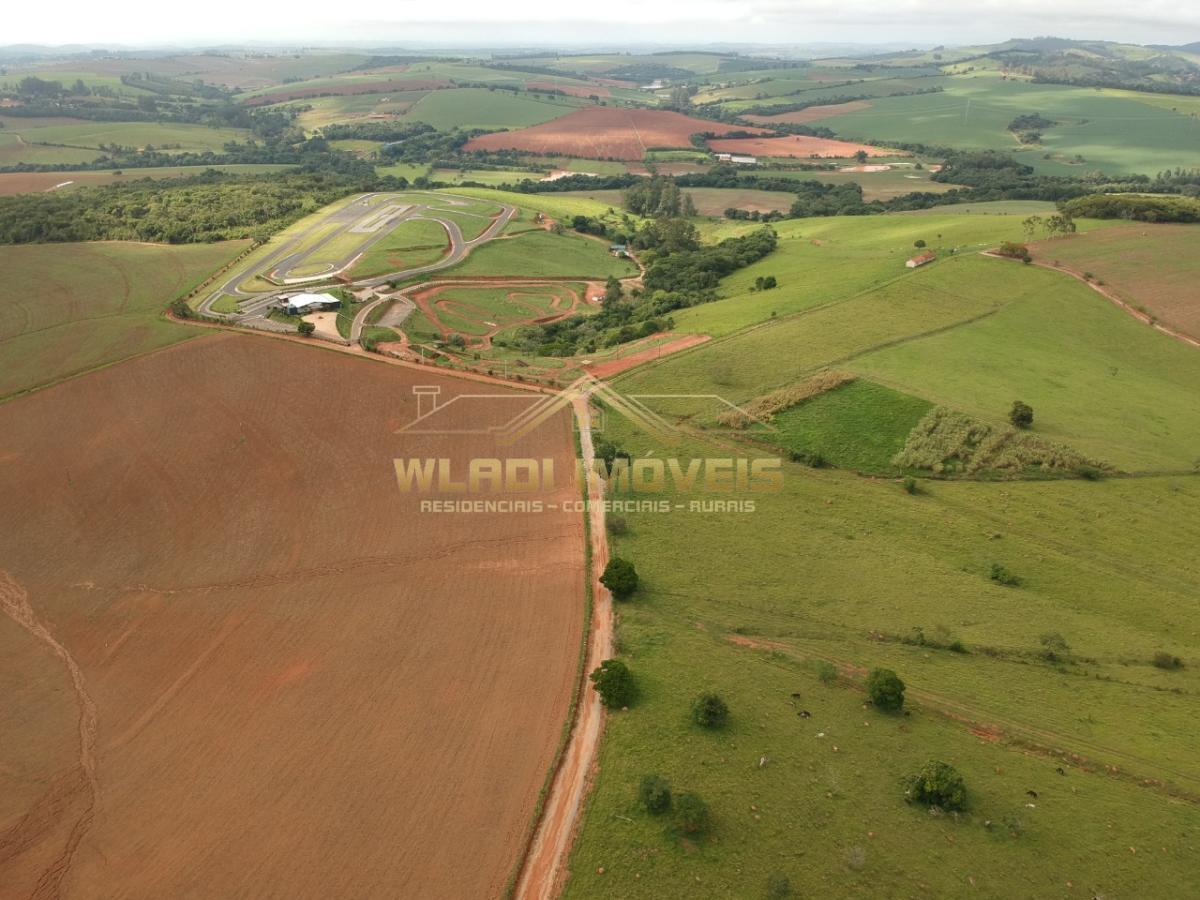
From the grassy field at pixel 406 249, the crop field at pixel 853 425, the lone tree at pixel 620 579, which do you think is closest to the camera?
the lone tree at pixel 620 579

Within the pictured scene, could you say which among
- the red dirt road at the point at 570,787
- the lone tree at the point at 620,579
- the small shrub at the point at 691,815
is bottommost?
the red dirt road at the point at 570,787

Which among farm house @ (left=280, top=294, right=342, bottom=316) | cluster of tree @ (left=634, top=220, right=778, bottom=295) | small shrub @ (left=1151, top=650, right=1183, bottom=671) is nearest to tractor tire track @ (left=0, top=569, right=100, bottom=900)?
farm house @ (left=280, top=294, right=342, bottom=316)

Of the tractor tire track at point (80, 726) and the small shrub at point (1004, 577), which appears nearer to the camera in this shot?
the tractor tire track at point (80, 726)

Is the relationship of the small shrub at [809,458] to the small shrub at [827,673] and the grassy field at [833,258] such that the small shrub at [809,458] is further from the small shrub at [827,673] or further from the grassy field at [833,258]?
the grassy field at [833,258]

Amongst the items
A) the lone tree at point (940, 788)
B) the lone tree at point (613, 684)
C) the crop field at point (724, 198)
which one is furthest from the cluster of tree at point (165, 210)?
the lone tree at point (940, 788)

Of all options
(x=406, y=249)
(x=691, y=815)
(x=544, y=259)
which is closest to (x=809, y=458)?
(x=691, y=815)

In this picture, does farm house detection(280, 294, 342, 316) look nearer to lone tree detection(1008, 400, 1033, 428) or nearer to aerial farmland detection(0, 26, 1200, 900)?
aerial farmland detection(0, 26, 1200, 900)
